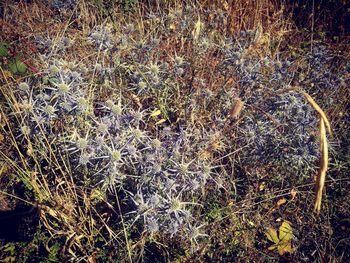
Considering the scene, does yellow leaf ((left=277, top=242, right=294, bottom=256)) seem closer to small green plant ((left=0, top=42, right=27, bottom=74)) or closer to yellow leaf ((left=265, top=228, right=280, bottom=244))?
yellow leaf ((left=265, top=228, right=280, bottom=244))

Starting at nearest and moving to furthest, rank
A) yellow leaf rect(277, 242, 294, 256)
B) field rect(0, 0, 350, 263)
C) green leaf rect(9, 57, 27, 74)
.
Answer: field rect(0, 0, 350, 263), yellow leaf rect(277, 242, 294, 256), green leaf rect(9, 57, 27, 74)

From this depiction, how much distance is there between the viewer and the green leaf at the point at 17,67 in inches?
86.4

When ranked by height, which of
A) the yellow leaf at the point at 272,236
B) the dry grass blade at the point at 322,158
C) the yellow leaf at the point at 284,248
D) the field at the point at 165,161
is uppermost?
the dry grass blade at the point at 322,158

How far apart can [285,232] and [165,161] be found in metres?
0.92

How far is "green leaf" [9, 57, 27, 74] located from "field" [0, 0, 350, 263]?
0.04 feet

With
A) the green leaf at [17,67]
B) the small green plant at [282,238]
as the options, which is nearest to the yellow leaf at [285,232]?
the small green plant at [282,238]

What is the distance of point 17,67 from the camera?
7.18 ft

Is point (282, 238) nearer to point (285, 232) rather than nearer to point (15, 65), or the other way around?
point (285, 232)

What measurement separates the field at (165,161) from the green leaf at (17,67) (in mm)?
14

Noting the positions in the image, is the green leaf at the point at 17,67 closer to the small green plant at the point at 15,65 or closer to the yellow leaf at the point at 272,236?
the small green plant at the point at 15,65

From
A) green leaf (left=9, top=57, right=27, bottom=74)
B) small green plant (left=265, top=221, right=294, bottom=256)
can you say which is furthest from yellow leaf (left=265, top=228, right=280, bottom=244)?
green leaf (left=9, top=57, right=27, bottom=74)

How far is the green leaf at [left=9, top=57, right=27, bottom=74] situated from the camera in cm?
220

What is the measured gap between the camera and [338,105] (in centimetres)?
233

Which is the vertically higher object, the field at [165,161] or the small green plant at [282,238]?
the field at [165,161]
